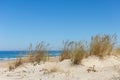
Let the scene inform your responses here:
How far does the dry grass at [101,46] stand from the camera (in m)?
11.5

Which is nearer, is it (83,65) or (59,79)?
(59,79)

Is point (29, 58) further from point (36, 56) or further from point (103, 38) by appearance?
point (103, 38)

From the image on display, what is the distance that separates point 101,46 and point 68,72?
3177 mm

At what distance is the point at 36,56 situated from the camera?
11.8 meters

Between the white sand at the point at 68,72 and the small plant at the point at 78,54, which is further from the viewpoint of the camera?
the small plant at the point at 78,54

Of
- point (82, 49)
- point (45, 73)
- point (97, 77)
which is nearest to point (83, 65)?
point (82, 49)

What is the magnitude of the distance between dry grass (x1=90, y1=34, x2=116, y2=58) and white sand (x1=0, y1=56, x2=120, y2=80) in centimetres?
37

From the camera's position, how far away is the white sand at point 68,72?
8.10 m

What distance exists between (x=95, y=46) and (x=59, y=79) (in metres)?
3.82

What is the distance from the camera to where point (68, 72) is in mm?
8766

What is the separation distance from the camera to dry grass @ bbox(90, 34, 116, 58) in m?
11.5

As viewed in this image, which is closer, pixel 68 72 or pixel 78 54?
pixel 68 72

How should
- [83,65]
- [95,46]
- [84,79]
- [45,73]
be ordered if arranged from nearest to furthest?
[84,79] < [45,73] < [83,65] < [95,46]

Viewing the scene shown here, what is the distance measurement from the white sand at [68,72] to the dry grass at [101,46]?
373 mm
